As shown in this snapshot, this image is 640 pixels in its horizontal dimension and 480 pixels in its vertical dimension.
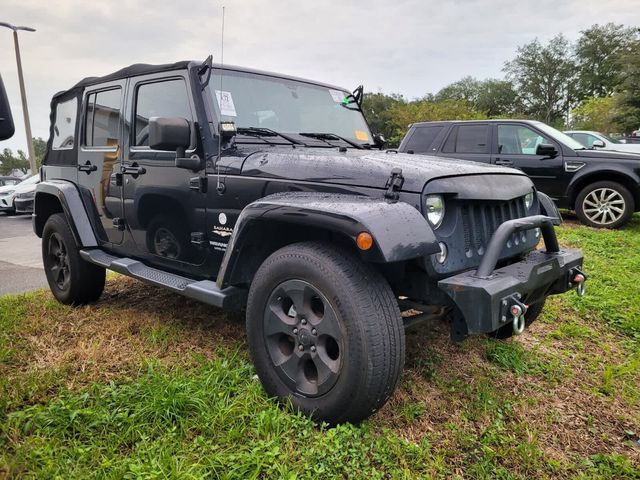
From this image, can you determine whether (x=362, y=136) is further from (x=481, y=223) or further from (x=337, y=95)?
(x=481, y=223)

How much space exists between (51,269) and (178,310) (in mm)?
1374

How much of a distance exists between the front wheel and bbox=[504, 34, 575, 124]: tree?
50.4m

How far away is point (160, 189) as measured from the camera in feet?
10.6

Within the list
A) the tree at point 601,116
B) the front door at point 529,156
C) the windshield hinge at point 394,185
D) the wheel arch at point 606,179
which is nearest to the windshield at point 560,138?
the front door at point 529,156

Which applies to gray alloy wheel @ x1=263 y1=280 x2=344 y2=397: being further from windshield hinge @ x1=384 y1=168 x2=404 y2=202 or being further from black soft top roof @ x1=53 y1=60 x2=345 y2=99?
black soft top roof @ x1=53 y1=60 x2=345 y2=99

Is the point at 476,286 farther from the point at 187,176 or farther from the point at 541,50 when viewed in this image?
the point at 541,50

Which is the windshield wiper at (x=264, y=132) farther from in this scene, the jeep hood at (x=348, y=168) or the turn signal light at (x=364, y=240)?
the turn signal light at (x=364, y=240)

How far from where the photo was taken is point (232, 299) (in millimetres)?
2672

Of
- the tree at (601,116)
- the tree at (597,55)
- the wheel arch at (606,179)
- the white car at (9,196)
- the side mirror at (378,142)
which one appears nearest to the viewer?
the side mirror at (378,142)

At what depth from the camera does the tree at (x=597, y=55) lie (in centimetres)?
4397

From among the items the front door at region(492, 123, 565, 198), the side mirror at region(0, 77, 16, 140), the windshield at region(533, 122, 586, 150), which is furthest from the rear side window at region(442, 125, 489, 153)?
the side mirror at region(0, 77, 16, 140)

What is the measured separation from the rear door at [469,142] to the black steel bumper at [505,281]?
17.0ft

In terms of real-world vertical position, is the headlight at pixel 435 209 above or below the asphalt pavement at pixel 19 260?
above

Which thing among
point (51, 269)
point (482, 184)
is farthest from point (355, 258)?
point (51, 269)
